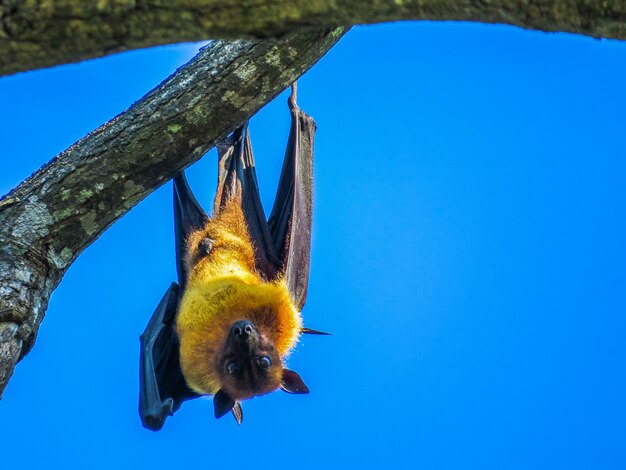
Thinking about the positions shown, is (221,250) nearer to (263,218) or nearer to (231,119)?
(263,218)

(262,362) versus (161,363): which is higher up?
(262,362)

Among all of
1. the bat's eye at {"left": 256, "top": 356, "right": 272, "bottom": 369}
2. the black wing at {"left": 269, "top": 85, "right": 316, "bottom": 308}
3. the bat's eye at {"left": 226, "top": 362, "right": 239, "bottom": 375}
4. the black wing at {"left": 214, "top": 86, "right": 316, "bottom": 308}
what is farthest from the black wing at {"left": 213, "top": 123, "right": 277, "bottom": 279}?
the bat's eye at {"left": 226, "top": 362, "right": 239, "bottom": 375}

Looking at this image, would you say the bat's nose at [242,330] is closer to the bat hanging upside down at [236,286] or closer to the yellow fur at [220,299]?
the bat hanging upside down at [236,286]

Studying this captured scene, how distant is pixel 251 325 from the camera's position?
892 centimetres

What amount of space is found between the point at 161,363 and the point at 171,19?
7408 mm

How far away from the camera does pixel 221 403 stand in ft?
29.5

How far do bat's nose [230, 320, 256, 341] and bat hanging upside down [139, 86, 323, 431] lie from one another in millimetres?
11

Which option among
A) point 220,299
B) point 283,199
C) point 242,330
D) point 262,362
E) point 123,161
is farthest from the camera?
point 283,199

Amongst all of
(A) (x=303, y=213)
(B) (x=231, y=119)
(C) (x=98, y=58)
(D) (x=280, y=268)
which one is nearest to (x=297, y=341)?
(D) (x=280, y=268)

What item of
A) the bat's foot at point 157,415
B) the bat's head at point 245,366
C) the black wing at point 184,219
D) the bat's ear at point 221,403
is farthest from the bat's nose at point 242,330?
the bat's foot at point 157,415

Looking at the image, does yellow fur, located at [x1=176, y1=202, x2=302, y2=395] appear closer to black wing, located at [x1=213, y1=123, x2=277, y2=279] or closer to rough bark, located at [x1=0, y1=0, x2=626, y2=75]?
black wing, located at [x1=213, y1=123, x2=277, y2=279]

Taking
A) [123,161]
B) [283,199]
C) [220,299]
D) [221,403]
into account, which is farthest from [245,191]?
[123,161]

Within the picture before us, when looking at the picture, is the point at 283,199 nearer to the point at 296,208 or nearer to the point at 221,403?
the point at 296,208

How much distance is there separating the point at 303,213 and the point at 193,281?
5.09ft
